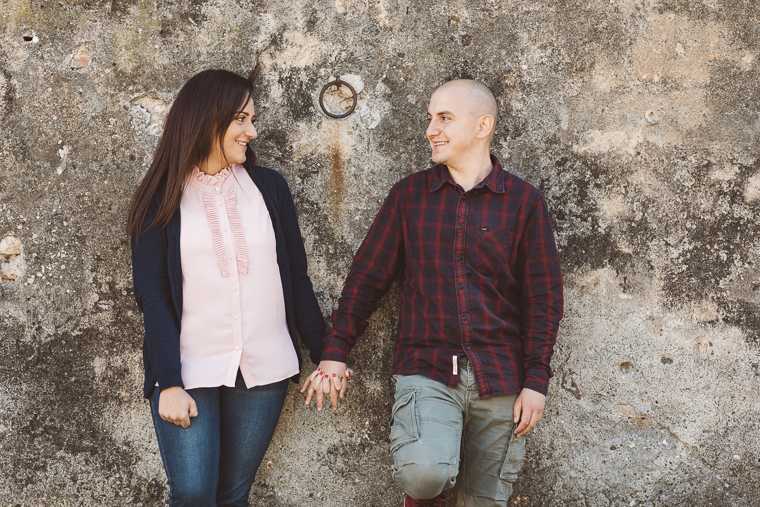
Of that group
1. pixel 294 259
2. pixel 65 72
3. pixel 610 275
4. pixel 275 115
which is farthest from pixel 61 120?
pixel 610 275

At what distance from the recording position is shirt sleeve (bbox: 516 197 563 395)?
7.90 feet

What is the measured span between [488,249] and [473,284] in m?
0.16

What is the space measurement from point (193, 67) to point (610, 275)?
7.72 ft

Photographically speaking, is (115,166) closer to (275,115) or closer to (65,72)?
(65,72)

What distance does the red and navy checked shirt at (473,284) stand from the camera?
239 cm

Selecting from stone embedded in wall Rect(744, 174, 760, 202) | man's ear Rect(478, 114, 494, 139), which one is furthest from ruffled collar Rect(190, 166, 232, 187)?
stone embedded in wall Rect(744, 174, 760, 202)

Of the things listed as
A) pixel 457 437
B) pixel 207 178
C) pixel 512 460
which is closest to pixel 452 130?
pixel 207 178

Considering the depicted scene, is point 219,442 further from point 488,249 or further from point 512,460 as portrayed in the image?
point 488,249

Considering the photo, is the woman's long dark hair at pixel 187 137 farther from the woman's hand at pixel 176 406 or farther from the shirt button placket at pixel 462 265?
the shirt button placket at pixel 462 265

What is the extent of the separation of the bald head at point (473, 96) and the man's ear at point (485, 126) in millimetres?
25

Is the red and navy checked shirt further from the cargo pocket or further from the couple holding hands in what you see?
the cargo pocket

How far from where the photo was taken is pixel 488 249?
7.91 ft

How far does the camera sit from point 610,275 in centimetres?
287

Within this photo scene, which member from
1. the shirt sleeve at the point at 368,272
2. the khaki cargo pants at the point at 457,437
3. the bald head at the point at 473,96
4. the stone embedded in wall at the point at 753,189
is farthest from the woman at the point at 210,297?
the stone embedded in wall at the point at 753,189
